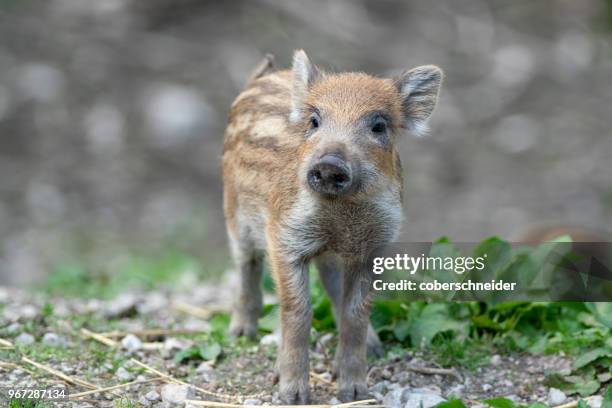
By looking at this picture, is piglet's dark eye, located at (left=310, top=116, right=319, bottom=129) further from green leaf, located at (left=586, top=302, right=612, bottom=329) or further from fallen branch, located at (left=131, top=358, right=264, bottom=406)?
green leaf, located at (left=586, top=302, right=612, bottom=329)

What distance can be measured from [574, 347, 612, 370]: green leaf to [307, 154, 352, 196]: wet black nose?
6.07ft

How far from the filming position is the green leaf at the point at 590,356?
5.37 meters

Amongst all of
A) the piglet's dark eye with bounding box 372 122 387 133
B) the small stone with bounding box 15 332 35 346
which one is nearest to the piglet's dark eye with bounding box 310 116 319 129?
the piglet's dark eye with bounding box 372 122 387 133

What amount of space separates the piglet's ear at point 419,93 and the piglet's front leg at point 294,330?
1220 millimetres

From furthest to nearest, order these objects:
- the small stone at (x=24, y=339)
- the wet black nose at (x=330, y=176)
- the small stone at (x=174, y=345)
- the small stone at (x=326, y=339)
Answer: the small stone at (x=326, y=339)
the small stone at (x=174, y=345)
the small stone at (x=24, y=339)
the wet black nose at (x=330, y=176)

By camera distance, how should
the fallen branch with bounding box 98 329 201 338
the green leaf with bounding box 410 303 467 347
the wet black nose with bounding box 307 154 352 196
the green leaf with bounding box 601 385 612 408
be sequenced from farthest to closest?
1. the fallen branch with bounding box 98 329 201 338
2. the green leaf with bounding box 410 303 467 347
3. the green leaf with bounding box 601 385 612 408
4. the wet black nose with bounding box 307 154 352 196

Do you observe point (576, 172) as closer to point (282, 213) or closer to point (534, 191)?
point (534, 191)

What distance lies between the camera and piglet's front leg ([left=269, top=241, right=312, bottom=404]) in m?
5.20

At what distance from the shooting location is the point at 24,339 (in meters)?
5.90

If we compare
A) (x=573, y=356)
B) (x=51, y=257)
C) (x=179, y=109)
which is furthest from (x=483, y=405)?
(x=179, y=109)

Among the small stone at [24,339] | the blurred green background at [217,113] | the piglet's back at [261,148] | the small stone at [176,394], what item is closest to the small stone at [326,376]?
the small stone at [176,394]

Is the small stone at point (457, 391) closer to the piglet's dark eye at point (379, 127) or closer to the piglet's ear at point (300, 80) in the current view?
the piglet's dark eye at point (379, 127)

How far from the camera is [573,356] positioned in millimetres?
5719

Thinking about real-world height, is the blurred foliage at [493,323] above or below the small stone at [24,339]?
above
